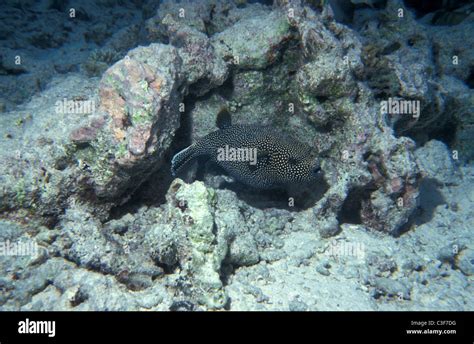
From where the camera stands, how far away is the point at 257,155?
533 cm

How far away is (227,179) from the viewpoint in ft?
21.4

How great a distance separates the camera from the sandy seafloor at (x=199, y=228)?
4.00m

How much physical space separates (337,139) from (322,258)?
214cm

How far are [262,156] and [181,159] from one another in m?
1.34

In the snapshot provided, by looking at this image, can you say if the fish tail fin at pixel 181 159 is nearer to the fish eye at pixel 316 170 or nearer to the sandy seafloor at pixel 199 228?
the sandy seafloor at pixel 199 228

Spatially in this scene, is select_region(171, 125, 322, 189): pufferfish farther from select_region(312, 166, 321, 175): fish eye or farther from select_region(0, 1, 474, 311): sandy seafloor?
select_region(0, 1, 474, 311): sandy seafloor

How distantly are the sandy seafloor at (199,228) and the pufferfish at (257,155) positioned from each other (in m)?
0.49

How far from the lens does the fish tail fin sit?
524cm

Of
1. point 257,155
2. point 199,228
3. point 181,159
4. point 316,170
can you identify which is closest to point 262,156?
point 257,155

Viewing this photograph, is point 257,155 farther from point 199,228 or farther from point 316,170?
point 199,228

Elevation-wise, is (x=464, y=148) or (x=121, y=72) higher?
(x=121, y=72)
